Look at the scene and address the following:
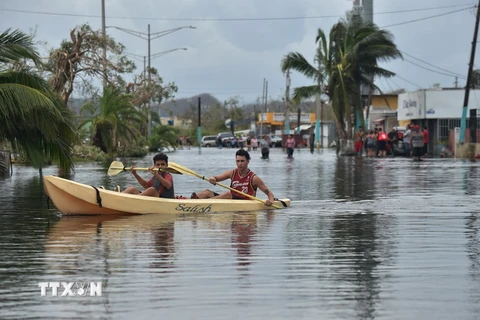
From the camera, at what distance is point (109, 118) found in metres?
54.1

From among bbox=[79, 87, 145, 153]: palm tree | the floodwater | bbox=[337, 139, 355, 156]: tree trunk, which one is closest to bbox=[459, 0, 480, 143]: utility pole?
bbox=[337, 139, 355, 156]: tree trunk

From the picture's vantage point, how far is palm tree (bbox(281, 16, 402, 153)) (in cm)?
5644

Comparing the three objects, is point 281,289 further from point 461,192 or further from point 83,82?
point 83,82

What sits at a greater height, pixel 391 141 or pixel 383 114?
pixel 383 114

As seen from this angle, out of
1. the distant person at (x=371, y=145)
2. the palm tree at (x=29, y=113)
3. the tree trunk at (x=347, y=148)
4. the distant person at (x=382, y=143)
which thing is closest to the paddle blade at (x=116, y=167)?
the palm tree at (x=29, y=113)

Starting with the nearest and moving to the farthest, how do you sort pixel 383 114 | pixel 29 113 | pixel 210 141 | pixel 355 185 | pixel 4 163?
pixel 29 113, pixel 355 185, pixel 4 163, pixel 383 114, pixel 210 141

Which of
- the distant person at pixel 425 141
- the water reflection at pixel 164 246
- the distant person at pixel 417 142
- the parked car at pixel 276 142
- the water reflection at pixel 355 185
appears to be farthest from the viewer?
the parked car at pixel 276 142

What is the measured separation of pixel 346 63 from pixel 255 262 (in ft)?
153

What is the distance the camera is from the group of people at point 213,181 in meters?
17.2

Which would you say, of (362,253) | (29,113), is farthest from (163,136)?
(362,253)

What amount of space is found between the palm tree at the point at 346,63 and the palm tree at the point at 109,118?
31.7 feet

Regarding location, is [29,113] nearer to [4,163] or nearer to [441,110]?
[4,163]

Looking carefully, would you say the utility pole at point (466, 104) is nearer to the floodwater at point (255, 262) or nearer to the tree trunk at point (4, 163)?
the tree trunk at point (4, 163)

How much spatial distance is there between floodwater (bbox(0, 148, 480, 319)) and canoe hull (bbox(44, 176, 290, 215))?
9.7 inches
